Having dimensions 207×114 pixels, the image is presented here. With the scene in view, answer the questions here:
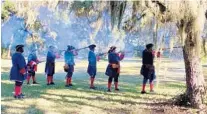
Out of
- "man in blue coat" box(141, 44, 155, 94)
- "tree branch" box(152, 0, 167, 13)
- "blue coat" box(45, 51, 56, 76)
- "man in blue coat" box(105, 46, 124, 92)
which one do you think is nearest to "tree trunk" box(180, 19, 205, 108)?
"tree branch" box(152, 0, 167, 13)

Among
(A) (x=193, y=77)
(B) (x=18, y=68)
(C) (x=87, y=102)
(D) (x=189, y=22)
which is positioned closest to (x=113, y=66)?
(C) (x=87, y=102)

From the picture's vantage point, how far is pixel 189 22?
786 cm

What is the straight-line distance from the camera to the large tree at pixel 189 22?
7137 mm

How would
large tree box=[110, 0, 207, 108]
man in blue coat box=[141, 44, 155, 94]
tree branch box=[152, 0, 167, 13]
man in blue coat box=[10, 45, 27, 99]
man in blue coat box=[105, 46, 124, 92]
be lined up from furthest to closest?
man in blue coat box=[105, 46, 124, 92], man in blue coat box=[141, 44, 155, 94], man in blue coat box=[10, 45, 27, 99], tree branch box=[152, 0, 167, 13], large tree box=[110, 0, 207, 108]

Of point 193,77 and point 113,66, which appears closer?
point 193,77

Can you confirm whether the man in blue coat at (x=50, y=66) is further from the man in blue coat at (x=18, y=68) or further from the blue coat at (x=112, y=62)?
the man in blue coat at (x=18, y=68)

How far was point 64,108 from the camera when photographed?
9.22 metres

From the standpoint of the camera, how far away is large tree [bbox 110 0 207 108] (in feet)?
23.4

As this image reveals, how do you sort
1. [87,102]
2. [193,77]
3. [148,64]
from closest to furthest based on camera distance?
[193,77]
[87,102]
[148,64]

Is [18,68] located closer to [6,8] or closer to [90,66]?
[90,66]

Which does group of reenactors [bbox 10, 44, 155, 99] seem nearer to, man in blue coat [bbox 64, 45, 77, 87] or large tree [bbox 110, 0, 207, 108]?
man in blue coat [bbox 64, 45, 77, 87]

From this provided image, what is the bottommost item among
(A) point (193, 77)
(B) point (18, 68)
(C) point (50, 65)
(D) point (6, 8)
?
(A) point (193, 77)

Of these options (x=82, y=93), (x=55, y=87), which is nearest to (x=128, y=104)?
(x=82, y=93)

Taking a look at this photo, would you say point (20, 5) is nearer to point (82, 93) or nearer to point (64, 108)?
point (64, 108)
